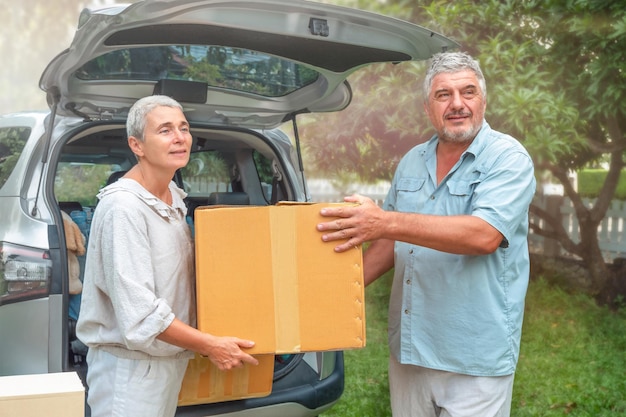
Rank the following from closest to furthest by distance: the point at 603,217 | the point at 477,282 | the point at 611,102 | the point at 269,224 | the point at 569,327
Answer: the point at 269,224 → the point at 477,282 → the point at 611,102 → the point at 569,327 → the point at 603,217

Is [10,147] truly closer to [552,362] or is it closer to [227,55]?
[227,55]

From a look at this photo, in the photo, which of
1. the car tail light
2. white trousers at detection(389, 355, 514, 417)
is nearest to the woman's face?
the car tail light

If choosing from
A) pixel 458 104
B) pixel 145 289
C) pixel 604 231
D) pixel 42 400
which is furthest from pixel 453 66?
pixel 604 231

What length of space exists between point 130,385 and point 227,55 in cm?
135

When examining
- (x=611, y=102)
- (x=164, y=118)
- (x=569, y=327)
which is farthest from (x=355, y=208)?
(x=569, y=327)

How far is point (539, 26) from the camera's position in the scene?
18.6ft

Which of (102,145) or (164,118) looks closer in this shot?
(164,118)

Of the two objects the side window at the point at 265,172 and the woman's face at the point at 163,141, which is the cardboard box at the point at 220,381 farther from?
the side window at the point at 265,172

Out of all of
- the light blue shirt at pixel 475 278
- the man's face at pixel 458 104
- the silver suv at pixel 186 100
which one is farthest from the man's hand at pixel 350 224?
the silver suv at pixel 186 100

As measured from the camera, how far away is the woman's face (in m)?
2.09

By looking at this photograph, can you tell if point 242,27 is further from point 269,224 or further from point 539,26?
point 539,26

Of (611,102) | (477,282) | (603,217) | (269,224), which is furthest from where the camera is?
(603,217)

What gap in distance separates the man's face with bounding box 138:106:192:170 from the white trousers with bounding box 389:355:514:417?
0.97 meters

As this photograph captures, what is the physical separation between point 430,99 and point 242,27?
61 centimetres
